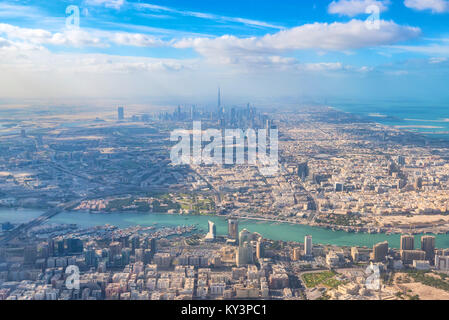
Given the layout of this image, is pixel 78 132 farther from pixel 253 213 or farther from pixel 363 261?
pixel 363 261

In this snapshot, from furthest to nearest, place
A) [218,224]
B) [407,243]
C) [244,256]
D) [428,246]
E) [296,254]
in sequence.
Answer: [218,224]
[407,243]
[428,246]
[296,254]
[244,256]

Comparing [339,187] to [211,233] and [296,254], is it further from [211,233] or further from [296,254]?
[296,254]

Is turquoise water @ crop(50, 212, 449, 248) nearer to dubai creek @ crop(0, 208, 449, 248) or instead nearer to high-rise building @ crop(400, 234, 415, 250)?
dubai creek @ crop(0, 208, 449, 248)
